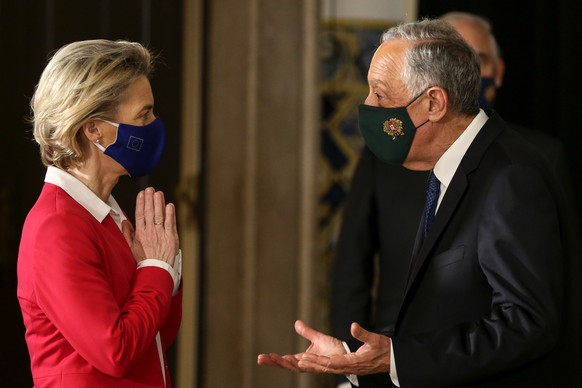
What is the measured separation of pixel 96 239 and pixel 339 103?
8.77ft

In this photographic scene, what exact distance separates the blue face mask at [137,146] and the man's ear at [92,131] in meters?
0.02

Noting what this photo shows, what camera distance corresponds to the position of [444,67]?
8.07 feet

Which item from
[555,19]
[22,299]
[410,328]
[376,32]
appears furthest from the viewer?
[376,32]

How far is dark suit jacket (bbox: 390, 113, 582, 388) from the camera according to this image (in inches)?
88.0

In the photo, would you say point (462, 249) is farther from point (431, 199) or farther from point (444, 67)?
point (444, 67)

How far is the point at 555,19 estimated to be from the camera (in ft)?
14.5

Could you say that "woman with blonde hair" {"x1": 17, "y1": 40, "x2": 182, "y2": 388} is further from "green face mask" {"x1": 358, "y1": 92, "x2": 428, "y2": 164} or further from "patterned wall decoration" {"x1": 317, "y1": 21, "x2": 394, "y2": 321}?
"patterned wall decoration" {"x1": 317, "y1": 21, "x2": 394, "y2": 321}

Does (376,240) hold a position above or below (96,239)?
below

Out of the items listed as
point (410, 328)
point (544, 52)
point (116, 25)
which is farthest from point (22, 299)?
point (544, 52)

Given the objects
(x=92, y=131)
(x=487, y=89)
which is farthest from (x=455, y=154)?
(x=487, y=89)

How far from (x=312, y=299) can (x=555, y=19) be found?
157 cm

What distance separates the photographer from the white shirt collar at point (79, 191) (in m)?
2.26

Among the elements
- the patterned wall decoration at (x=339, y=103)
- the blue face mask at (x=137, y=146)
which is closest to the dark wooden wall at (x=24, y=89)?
the patterned wall decoration at (x=339, y=103)

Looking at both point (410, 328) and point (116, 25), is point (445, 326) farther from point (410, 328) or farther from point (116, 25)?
point (116, 25)
